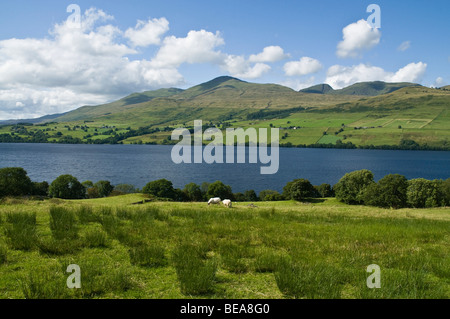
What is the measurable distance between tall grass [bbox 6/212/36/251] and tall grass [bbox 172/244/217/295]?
14.2ft

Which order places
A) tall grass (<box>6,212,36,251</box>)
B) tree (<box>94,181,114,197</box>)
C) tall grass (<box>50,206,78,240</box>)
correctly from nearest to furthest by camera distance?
tall grass (<box>6,212,36,251</box>)
tall grass (<box>50,206,78,240</box>)
tree (<box>94,181,114,197</box>)

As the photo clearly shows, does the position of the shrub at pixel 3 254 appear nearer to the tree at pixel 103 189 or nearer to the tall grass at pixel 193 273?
the tall grass at pixel 193 273

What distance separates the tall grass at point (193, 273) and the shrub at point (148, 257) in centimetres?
37

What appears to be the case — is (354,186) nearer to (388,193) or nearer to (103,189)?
(388,193)

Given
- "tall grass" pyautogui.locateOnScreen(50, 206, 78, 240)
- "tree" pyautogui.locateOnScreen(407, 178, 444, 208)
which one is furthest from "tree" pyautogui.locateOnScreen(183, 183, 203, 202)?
"tall grass" pyautogui.locateOnScreen(50, 206, 78, 240)

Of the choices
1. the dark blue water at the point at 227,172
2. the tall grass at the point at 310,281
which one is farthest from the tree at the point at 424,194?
the tall grass at the point at 310,281

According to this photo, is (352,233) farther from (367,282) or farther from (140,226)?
(140,226)

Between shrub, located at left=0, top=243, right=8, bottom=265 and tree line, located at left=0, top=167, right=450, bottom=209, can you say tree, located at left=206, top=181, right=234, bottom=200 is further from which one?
shrub, located at left=0, top=243, right=8, bottom=265

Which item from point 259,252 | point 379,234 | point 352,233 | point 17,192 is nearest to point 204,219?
point 259,252

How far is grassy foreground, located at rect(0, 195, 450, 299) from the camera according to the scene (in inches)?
232

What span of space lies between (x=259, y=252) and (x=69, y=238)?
19.5 feet

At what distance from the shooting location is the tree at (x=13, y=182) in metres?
46.3

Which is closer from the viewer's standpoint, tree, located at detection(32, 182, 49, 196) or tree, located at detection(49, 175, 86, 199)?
tree, located at detection(32, 182, 49, 196)

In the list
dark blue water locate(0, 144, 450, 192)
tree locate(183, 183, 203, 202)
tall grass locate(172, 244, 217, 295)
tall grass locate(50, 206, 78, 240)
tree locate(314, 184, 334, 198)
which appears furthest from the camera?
dark blue water locate(0, 144, 450, 192)
